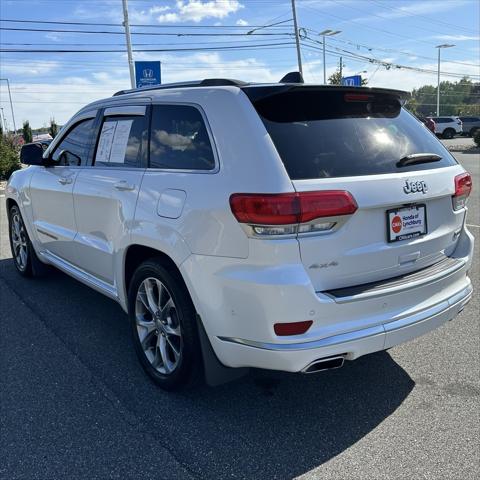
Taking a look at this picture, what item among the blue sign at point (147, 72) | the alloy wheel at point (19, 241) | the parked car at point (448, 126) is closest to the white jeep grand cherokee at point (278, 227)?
the alloy wheel at point (19, 241)

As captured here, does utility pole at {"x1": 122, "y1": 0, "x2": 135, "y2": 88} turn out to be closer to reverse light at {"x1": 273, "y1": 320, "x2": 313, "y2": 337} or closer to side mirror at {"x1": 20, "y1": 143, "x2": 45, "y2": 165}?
side mirror at {"x1": 20, "y1": 143, "x2": 45, "y2": 165}

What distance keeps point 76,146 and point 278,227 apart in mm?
2676

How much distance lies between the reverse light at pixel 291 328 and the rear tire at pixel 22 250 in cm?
388

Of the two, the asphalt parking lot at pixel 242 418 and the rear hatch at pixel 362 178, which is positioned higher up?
the rear hatch at pixel 362 178

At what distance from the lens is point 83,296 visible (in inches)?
203

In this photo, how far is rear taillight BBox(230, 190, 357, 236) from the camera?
8.08ft

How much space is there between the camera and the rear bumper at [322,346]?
→ 2545 millimetres

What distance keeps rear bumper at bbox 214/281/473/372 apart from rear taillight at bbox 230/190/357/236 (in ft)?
1.86

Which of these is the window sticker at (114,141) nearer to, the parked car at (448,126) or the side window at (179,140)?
the side window at (179,140)

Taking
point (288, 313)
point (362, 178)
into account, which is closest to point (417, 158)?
point (362, 178)

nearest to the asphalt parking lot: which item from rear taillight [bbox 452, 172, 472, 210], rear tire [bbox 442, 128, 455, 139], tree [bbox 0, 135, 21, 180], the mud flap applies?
the mud flap

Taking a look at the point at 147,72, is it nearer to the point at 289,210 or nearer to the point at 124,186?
the point at 124,186

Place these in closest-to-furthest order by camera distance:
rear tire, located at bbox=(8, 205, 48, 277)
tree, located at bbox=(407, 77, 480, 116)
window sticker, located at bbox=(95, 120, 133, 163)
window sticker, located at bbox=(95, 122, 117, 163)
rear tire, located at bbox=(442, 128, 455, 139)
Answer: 1. window sticker, located at bbox=(95, 120, 133, 163)
2. window sticker, located at bbox=(95, 122, 117, 163)
3. rear tire, located at bbox=(8, 205, 48, 277)
4. rear tire, located at bbox=(442, 128, 455, 139)
5. tree, located at bbox=(407, 77, 480, 116)

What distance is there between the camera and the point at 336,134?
285cm
